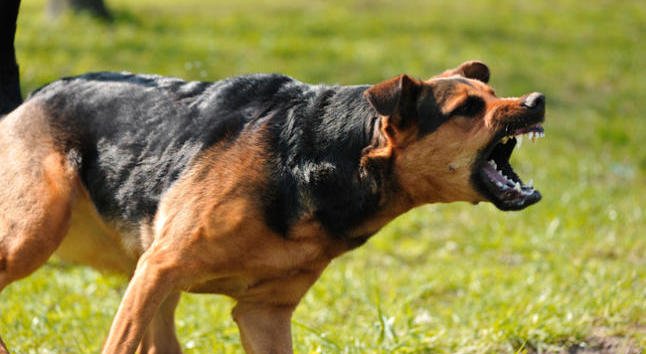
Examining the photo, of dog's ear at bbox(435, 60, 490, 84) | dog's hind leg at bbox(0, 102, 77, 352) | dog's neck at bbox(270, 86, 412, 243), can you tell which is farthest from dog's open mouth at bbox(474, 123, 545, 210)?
dog's hind leg at bbox(0, 102, 77, 352)

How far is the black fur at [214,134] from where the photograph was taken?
16.5 feet

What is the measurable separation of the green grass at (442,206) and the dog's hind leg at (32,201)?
1003 mm

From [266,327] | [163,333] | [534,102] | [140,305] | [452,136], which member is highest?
[534,102]

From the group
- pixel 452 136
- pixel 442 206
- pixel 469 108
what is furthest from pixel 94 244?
pixel 442 206

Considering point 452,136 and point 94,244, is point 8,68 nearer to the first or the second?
point 94,244

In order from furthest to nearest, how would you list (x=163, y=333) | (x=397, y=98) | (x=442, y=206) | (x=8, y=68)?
(x=442, y=206), (x=8, y=68), (x=163, y=333), (x=397, y=98)

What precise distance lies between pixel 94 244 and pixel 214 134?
3.73ft

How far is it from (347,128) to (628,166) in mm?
8269

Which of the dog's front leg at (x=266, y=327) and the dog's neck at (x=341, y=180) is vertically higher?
the dog's neck at (x=341, y=180)

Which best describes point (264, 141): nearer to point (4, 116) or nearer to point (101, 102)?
point (101, 102)

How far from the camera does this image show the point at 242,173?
5051 mm

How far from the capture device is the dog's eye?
496 cm

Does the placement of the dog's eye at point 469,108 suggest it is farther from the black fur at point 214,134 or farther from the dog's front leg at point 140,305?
the dog's front leg at point 140,305

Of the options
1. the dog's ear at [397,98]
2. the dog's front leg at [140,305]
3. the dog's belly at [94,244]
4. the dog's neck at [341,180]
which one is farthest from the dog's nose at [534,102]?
the dog's belly at [94,244]
